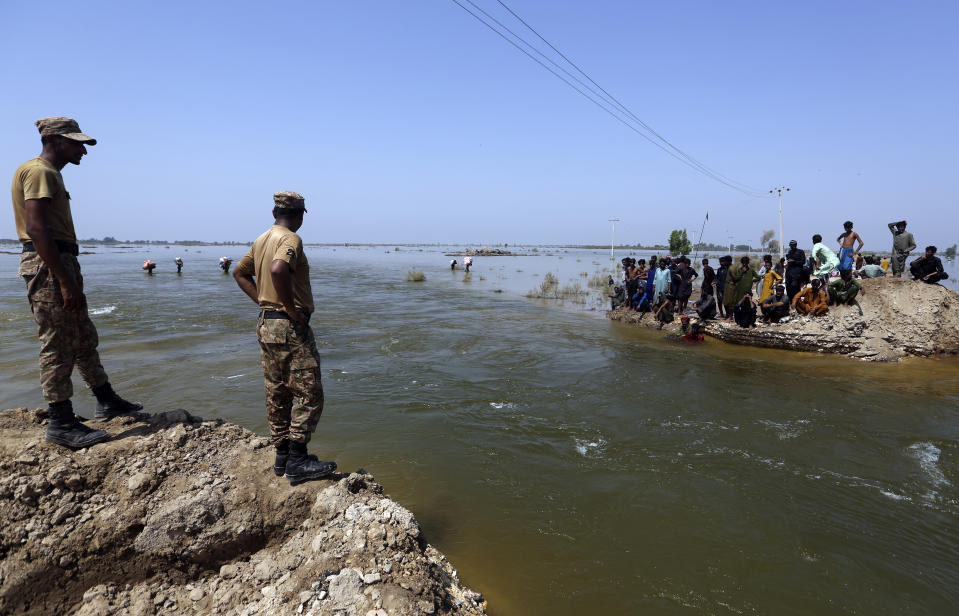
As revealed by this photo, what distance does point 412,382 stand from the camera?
23.7ft

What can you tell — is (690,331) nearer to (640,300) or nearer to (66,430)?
(640,300)

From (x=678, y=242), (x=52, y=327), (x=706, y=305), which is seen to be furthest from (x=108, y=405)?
(x=678, y=242)

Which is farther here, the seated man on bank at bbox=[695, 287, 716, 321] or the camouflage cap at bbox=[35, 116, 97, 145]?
the seated man on bank at bbox=[695, 287, 716, 321]

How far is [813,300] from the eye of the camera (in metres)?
9.89

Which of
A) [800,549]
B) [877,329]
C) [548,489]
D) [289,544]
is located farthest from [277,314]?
[877,329]

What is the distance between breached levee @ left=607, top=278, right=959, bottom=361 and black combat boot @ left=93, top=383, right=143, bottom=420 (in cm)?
1137

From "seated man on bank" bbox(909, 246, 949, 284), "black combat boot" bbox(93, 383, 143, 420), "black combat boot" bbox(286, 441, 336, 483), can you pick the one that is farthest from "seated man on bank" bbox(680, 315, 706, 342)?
"black combat boot" bbox(93, 383, 143, 420)

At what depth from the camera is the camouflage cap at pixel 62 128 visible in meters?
2.77

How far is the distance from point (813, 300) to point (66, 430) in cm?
1263

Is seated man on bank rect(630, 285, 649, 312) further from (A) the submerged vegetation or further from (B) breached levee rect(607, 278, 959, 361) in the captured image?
(A) the submerged vegetation

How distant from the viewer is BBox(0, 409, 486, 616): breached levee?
7.22 ft

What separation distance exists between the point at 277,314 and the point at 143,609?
1.67m

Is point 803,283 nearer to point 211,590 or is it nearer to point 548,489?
point 548,489

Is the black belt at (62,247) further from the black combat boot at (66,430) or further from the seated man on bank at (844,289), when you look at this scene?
the seated man on bank at (844,289)
